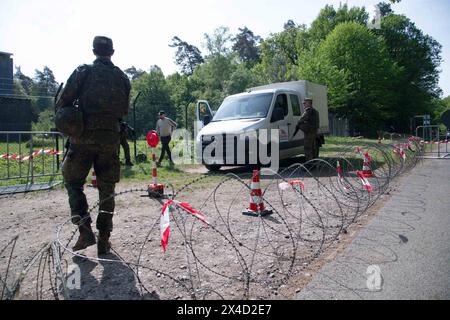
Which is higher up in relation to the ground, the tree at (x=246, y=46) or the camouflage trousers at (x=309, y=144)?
the tree at (x=246, y=46)

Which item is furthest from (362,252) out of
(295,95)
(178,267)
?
(295,95)

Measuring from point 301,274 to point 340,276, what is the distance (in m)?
0.39

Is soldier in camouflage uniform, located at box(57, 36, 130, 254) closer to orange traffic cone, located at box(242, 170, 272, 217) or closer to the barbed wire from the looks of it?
the barbed wire

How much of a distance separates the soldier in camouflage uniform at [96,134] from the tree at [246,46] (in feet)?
239

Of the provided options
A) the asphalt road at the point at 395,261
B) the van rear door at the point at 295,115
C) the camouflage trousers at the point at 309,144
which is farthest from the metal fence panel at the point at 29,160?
the asphalt road at the point at 395,261

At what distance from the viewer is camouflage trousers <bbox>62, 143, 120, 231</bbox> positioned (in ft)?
13.5

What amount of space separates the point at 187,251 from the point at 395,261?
229 centimetres

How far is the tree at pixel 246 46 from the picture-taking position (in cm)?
7525

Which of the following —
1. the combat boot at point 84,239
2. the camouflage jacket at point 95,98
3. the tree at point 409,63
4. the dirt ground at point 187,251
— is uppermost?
the tree at point 409,63

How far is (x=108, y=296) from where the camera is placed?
3.31 m

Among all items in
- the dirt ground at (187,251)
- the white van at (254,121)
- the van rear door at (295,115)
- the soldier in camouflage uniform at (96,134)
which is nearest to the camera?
the dirt ground at (187,251)

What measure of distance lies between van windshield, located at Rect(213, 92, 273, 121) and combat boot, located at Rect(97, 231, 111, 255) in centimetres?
718

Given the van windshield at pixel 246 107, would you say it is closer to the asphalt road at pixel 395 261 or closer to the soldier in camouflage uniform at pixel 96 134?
the asphalt road at pixel 395 261

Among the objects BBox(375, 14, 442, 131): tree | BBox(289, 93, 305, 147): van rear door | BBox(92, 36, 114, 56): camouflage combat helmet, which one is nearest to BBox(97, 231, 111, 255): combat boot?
BBox(92, 36, 114, 56): camouflage combat helmet
